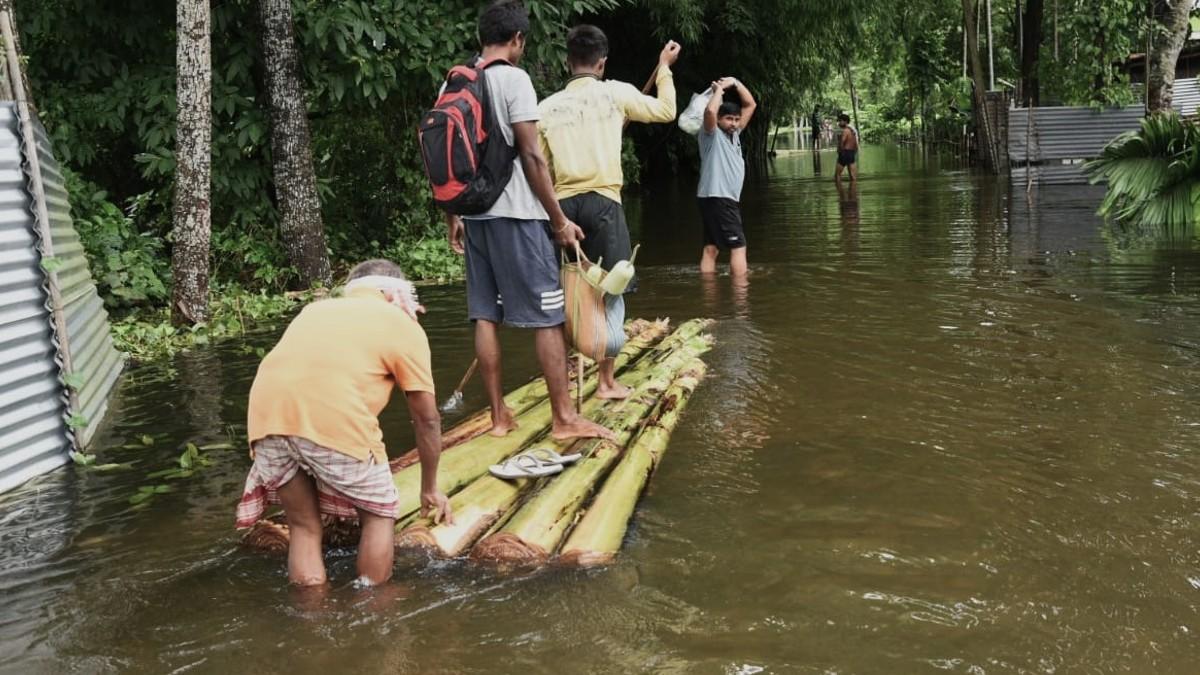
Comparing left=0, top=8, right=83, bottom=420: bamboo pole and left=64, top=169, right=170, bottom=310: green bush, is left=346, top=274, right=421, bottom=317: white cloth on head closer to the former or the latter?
left=0, top=8, right=83, bottom=420: bamboo pole

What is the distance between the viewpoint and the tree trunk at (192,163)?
8.25 m

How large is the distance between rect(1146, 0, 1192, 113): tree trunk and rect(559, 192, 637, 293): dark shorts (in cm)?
1223

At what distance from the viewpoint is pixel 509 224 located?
4750 mm

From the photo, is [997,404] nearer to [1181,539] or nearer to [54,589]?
[1181,539]

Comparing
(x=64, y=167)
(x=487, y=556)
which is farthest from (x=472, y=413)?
(x=64, y=167)

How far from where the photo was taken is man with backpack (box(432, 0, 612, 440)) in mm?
4586

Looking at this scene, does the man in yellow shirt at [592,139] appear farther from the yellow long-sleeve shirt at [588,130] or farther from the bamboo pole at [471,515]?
the bamboo pole at [471,515]

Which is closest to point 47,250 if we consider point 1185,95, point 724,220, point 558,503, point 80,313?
point 80,313

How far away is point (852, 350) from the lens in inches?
276

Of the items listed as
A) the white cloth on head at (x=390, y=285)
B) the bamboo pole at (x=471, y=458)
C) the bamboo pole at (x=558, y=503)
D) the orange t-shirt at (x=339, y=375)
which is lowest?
the bamboo pole at (x=558, y=503)

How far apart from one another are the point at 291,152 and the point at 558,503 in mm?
6772

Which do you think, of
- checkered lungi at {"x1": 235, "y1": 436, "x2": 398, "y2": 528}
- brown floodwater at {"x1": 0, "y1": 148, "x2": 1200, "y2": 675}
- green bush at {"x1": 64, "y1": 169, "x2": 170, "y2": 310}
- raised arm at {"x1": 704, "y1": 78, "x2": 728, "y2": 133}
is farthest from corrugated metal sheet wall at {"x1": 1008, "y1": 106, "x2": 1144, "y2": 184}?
checkered lungi at {"x1": 235, "y1": 436, "x2": 398, "y2": 528}

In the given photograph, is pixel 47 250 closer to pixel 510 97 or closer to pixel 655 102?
pixel 510 97

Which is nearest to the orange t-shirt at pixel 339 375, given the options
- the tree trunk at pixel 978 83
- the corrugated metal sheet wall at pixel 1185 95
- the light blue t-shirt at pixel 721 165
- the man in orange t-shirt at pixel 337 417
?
the man in orange t-shirt at pixel 337 417
